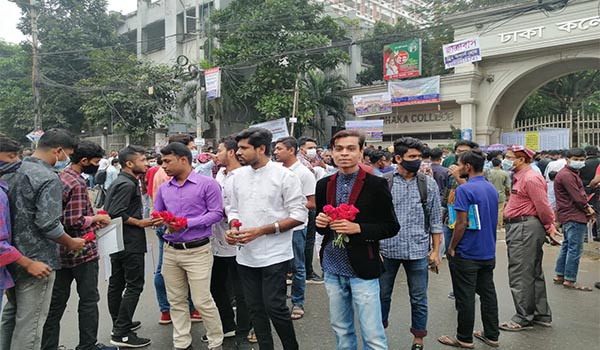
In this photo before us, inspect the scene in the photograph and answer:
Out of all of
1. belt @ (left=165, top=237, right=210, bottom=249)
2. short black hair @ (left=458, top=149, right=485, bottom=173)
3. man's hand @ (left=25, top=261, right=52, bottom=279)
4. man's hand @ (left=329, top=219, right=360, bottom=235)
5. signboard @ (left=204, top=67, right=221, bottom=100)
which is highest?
signboard @ (left=204, top=67, right=221, bottom=100)

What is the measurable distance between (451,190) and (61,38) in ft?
95.7

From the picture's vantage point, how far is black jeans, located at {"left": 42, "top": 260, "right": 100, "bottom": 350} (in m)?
3.44

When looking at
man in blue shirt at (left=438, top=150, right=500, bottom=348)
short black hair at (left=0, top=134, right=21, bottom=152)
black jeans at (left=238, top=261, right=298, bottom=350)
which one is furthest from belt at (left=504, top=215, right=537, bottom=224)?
short black hair at (left=0, top=134, right=21, bottom=152)

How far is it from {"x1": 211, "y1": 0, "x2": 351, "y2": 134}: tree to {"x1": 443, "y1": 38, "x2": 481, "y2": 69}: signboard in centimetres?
527

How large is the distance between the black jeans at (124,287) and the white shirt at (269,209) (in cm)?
126

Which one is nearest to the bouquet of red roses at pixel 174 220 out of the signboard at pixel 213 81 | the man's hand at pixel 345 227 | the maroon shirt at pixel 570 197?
the man's hand at pixel 345 227

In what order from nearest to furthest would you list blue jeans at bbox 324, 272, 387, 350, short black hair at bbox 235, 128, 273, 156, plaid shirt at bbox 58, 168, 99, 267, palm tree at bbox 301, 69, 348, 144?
1. blue jeans at bbox 324, 272, 387, 350
2. short black hair at bbox 235, 128, 273, 156
3. plaid shirt at bbox 58, 168, 99, 267
4. palm tree at bbox 301, 69, 348, 144

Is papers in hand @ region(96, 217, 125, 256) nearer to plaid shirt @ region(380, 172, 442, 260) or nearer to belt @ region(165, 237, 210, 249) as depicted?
belt @ region(165, 237, 210, 249)

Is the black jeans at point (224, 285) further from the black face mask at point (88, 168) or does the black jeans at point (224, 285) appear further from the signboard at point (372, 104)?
the signboard at point (372, 104)

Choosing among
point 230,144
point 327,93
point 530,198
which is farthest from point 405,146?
point 327,93

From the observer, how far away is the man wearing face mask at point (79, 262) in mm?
3420

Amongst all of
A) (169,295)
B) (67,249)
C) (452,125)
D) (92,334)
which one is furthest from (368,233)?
(452,125)

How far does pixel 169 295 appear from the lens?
365 cm

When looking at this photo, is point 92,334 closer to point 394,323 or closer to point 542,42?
point 394,323
